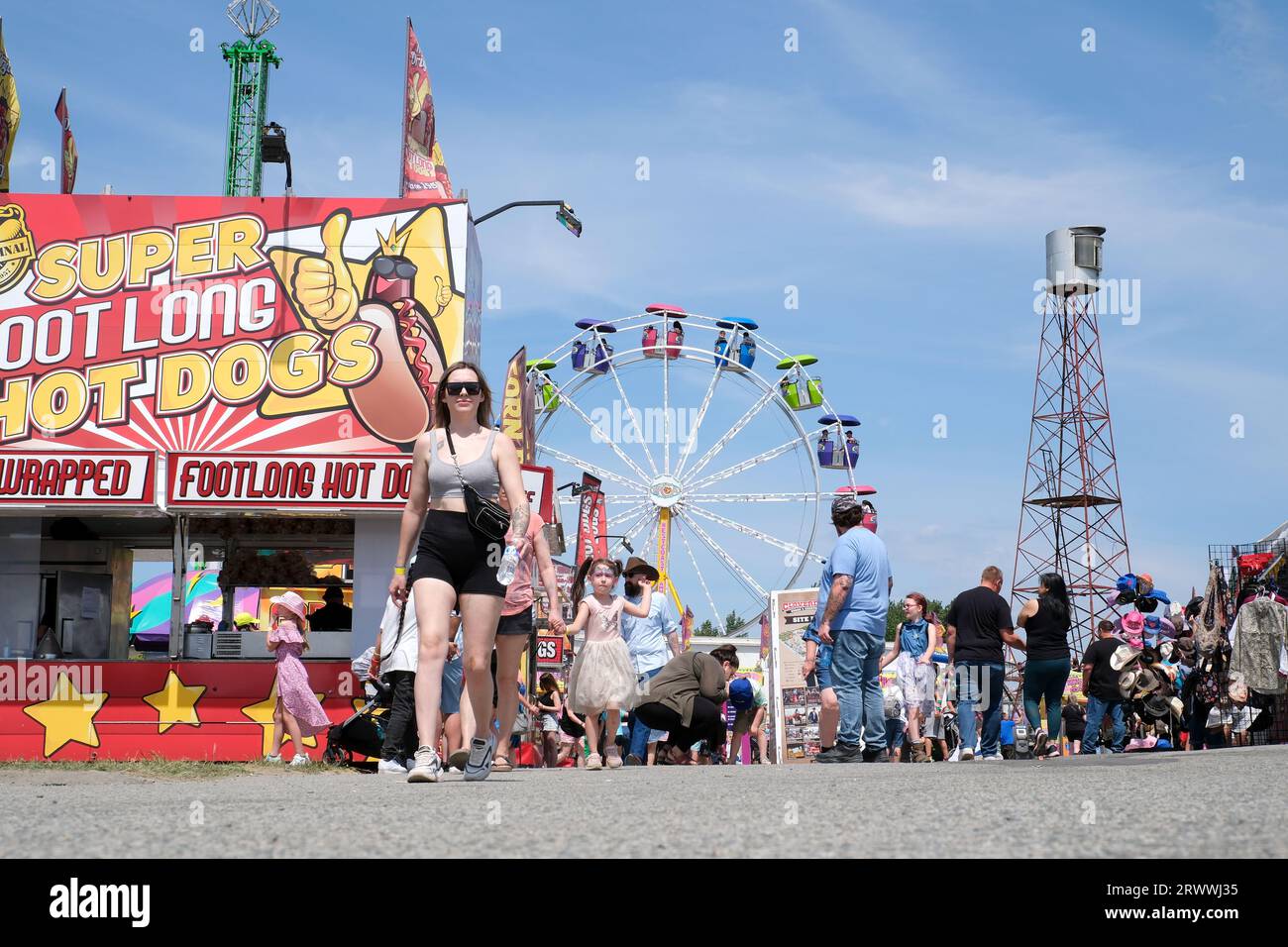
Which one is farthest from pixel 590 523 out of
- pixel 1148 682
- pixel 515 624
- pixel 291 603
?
pixel 515 624

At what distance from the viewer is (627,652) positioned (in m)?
9.98

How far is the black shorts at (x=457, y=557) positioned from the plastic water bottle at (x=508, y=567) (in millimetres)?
55

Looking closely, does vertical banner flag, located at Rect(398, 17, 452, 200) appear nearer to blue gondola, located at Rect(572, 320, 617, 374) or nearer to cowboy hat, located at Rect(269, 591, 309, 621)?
cowboy hat, located at Rect(269, 591, 309, 621)

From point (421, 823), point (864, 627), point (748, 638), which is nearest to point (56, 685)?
point (864, 627)

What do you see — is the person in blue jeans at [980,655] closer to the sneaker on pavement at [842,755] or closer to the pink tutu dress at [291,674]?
the sneaker on pavement at [842,755]

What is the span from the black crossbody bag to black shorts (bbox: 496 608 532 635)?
5.13 ft

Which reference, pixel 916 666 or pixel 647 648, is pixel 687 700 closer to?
pixel 647 648

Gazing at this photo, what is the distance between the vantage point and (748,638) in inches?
1645

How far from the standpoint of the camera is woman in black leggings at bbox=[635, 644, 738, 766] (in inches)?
418

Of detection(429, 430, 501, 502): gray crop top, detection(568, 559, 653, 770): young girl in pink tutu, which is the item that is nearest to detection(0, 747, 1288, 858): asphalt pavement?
detection(429, 430, 501, 502): gray crop top

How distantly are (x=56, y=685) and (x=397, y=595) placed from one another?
28.2 ft

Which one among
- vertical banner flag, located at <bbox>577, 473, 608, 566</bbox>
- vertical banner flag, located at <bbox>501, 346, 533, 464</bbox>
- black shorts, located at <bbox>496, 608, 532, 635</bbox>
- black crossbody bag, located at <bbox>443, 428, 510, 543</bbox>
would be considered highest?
vertical banner flag, located at <bbox>501, 346, 533, 464</bbox>

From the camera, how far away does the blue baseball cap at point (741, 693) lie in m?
14.5
